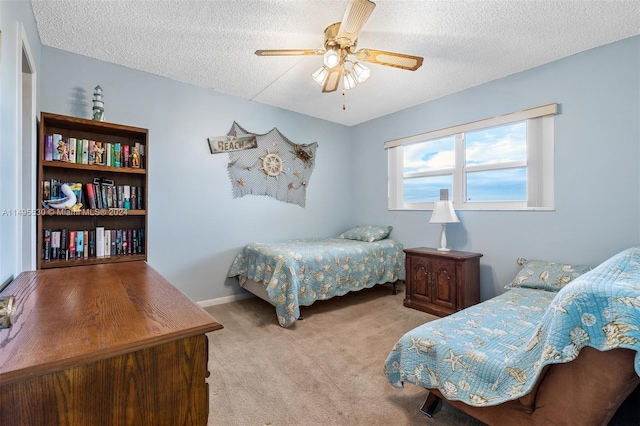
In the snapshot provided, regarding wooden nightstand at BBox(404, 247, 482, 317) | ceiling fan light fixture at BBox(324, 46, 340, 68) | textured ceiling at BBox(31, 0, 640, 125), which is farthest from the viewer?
wooden nightstand at BBox(404, 247, 482, 317)

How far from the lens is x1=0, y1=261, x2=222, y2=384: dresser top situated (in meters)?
0.64

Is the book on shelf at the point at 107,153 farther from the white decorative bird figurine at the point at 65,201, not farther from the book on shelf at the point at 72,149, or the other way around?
the white decorative bird figurine at the point at 65,201

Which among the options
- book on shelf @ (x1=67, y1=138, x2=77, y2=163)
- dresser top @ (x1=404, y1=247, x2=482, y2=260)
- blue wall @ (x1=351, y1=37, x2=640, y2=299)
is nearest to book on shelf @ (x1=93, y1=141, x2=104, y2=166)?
book on shelf @ (x1=67, y1=138, x2=77, y2=163)

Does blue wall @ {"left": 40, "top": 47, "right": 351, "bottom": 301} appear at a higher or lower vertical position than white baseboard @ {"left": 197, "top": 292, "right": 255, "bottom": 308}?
higher

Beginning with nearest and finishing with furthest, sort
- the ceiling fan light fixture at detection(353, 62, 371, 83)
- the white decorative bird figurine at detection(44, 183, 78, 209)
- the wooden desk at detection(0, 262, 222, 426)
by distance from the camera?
the wooden desk at detection(0, 262, 222, 426) → the white decorative bird figurine at detection(44, 183, 78, 209) → the ceiling fan light fixture at detection(353, 62, 371, 83)

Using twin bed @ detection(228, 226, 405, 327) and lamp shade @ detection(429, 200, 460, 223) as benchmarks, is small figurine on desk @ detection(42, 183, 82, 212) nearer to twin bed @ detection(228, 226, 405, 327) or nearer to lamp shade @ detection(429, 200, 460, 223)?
twin bed @ detection(228, 226, 405, 327)

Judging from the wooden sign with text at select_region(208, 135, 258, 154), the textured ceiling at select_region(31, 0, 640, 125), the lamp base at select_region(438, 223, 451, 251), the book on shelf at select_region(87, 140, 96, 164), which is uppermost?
the textured ceiling at select_region(31, 0, 640, 125)

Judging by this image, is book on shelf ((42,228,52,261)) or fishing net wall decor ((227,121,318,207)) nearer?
book on shelf ((42,228,52,261))

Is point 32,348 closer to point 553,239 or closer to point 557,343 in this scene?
point 557,343

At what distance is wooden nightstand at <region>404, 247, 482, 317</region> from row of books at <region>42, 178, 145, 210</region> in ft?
9.21

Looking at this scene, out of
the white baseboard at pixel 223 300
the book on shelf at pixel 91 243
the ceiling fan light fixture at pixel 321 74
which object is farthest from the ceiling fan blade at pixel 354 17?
the white baseboard at pixel 223 300

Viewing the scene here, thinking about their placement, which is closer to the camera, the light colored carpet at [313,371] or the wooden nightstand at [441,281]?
the light colored carpet at [313,371]

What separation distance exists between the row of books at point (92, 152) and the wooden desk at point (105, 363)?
1.68 metres

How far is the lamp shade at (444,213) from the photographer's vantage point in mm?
3027
